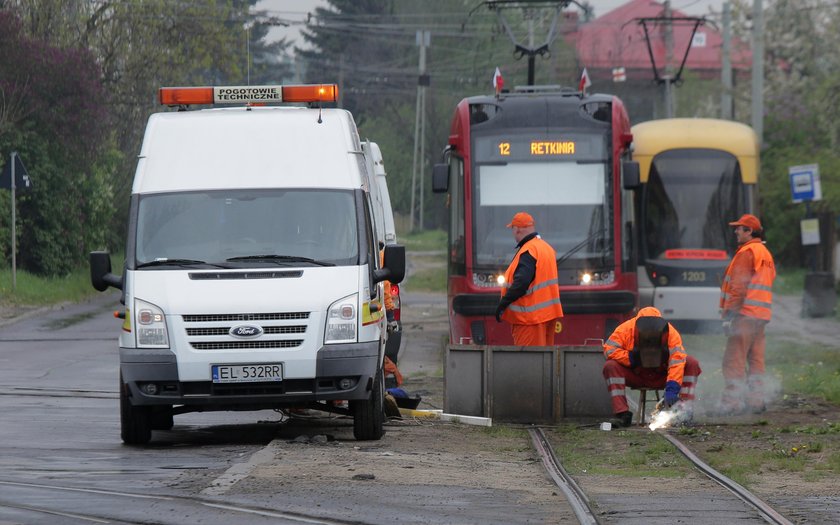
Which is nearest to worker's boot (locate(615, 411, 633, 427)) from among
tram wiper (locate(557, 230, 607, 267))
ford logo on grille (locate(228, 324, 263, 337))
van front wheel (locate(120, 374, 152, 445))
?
ford logo on grille (locate(228, 324, 263, 337))

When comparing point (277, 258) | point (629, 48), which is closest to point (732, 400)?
point (277, 258)

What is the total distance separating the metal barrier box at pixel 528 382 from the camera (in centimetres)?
1371

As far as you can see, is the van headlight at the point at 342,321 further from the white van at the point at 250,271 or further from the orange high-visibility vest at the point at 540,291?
the orange high-visibility vest at the point at 540,291

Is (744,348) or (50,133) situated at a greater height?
(50,133)

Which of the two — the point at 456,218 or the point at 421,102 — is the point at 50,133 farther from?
the point at 421,102

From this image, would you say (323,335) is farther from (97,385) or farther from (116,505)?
(97,385)

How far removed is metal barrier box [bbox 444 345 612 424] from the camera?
13.7 m

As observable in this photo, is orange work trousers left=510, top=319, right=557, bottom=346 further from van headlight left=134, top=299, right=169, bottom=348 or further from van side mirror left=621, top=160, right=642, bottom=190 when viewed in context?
van side mirror left=621, top=160, right=642, bottom=190

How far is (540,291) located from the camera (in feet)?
46.8

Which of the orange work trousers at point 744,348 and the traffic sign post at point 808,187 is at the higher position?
the traffic sign post at point 808,187

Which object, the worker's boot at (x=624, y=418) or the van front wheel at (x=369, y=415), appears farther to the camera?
the worker's boot at (x=624, y=418)

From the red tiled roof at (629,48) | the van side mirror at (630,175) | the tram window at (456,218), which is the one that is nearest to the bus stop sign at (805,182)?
the van side mirror at (630,175)

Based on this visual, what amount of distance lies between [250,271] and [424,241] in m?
57.9

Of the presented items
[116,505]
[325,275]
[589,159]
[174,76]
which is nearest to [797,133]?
[174,76]
